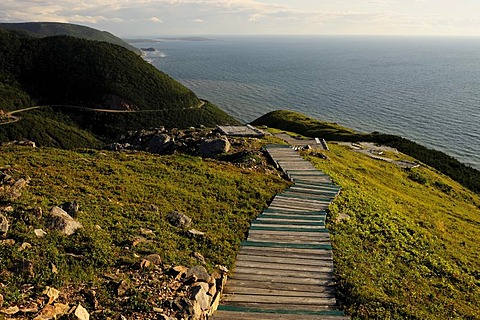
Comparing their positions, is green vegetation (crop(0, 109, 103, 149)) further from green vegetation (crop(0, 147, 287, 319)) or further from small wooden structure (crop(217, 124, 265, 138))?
green vegetation (crop(0, 147, 287, 319))

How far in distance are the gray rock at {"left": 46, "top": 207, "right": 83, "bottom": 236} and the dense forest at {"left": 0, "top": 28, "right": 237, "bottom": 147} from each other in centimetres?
12763

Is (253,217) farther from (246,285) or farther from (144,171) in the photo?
(144,171)

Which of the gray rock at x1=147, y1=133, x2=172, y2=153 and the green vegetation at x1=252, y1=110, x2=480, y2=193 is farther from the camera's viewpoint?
the green vegetation at x1=252, y1=110, x2=480, y2=193

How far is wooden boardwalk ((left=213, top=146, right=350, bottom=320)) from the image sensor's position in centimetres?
1348

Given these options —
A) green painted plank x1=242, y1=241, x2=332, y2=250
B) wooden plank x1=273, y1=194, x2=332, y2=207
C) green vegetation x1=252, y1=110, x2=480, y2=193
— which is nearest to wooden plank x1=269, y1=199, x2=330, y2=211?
wooden plank x1=273, y1=194, x2=332, y2=207

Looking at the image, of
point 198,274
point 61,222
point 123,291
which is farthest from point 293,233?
point 61,222

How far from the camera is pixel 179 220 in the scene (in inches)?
725

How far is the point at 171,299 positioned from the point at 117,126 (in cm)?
14133

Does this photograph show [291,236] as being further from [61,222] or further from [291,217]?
[61,222]

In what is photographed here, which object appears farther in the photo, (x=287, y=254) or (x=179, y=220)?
(x=179, y=220)

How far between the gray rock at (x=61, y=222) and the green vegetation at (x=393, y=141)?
51207 mm

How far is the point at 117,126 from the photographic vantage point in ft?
476

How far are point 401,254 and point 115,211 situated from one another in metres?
14.3

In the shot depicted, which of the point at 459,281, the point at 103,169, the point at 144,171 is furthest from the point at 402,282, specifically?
the point at 103,169
